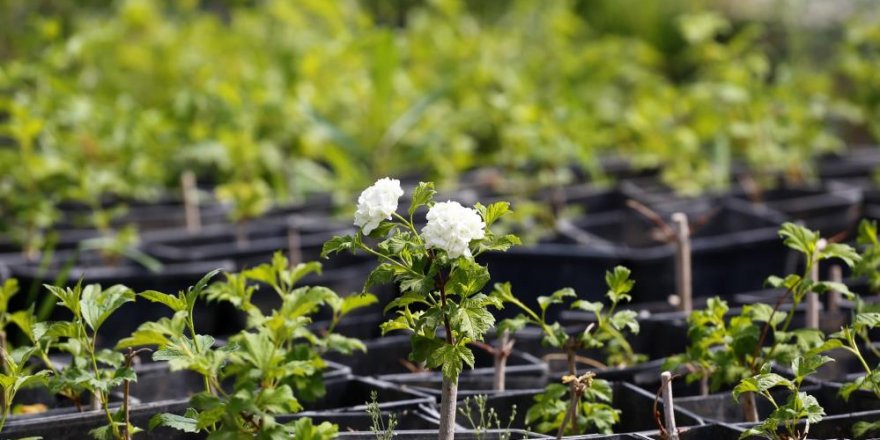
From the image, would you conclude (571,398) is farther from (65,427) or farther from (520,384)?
(65,427)

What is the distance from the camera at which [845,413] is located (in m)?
2.32

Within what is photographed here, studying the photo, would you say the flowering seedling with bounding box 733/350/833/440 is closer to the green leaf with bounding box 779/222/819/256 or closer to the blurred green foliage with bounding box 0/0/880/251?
the green leaf with bounding box 779/222/819/256

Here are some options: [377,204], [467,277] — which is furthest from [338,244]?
[467,277]

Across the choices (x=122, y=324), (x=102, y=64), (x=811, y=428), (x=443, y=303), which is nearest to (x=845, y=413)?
(x=811, y=428)

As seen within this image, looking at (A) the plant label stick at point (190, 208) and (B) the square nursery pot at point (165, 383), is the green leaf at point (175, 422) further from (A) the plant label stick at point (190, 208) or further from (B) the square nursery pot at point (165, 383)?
(A) the plant label stick at point (190, 208)

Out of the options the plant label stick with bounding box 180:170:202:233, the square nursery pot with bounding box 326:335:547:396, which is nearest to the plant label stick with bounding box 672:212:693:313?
the square nursery pot with bounding box 326:335:547:396

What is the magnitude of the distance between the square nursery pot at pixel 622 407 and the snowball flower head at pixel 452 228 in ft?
2.14

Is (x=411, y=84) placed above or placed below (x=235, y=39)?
below

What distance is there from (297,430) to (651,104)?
402 centimetres

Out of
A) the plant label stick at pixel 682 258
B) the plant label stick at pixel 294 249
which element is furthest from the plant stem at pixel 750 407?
the plant label stick at pixel 294 249

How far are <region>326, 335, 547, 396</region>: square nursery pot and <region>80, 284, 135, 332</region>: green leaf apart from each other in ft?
2.38

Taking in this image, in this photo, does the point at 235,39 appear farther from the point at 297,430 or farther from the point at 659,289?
the point at 297,430

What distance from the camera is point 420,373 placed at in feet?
8.84

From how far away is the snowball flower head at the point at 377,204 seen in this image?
1.81m
